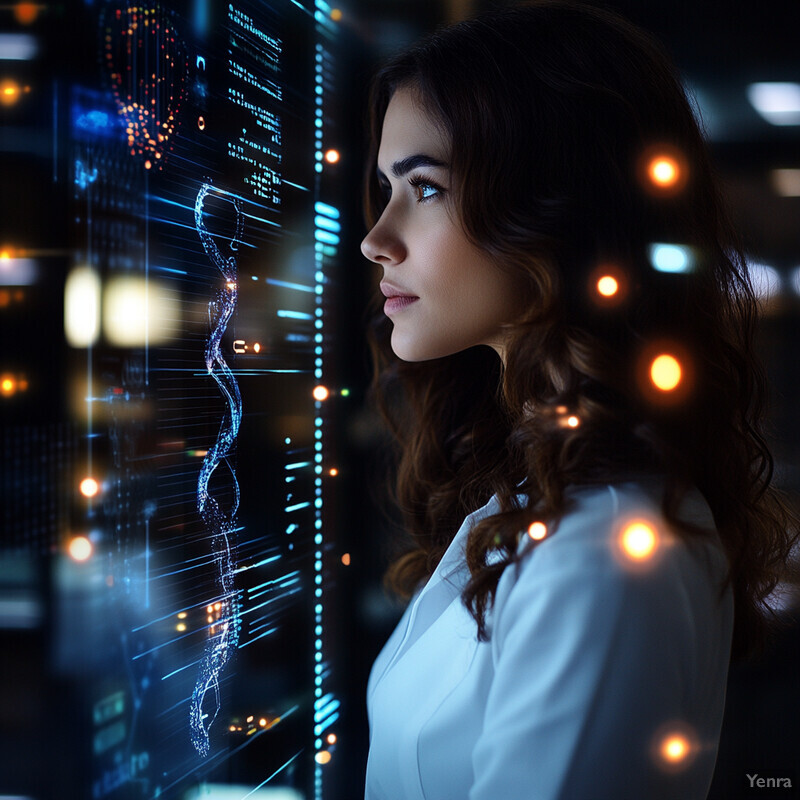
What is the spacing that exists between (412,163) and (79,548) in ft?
1.83

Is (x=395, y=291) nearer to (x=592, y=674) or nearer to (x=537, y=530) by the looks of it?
(x=537, y=530)

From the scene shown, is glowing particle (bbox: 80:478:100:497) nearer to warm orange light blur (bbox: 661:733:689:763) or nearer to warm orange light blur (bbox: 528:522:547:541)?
warm orange light blur (bbox: 528:522:547:541)

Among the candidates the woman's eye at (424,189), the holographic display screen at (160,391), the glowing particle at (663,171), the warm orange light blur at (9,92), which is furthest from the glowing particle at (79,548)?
the glowing particle at (663,171)

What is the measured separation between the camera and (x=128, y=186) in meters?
0.48

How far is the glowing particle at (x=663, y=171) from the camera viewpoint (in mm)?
714

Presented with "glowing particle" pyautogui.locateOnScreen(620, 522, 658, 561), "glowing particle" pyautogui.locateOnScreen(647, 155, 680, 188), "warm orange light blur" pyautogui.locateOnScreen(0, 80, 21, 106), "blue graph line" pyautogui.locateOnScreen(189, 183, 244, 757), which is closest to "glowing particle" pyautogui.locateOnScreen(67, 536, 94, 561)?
"blue graph line" pyautogui.locateOnScreen(189, 183, 244, 757)

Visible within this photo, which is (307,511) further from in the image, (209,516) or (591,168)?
(591,168)

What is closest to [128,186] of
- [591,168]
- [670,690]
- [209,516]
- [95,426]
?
[95,426]

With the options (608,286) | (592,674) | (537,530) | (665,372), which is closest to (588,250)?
(608,286)

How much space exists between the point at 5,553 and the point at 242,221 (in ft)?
1.31

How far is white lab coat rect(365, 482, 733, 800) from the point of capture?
52 centimetres

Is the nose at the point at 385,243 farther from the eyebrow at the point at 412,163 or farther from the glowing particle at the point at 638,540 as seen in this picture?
the glowing particle at the point at 638,540

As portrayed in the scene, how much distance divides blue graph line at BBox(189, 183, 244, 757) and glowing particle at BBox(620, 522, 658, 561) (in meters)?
0.39

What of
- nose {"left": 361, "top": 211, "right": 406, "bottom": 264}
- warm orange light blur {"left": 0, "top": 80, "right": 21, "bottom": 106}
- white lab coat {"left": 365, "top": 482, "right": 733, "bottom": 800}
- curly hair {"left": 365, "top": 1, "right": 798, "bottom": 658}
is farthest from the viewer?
nose {"left": 361, "top": 211, "right": 406, "bottom": 264}
